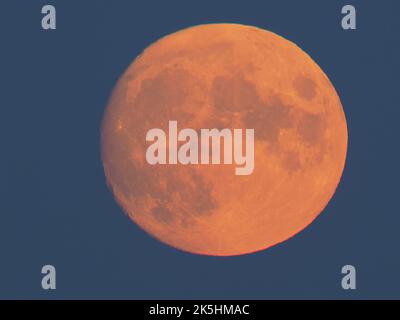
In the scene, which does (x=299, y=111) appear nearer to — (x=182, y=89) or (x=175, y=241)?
(x=182, y=89)

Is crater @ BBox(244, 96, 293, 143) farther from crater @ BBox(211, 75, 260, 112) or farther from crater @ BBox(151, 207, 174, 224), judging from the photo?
crater @ BBox(151, 207, 174, 224)

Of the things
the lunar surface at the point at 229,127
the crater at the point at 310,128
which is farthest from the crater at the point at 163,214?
the crater at the point at 310,128

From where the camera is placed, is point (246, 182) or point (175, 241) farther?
point (175, 241)

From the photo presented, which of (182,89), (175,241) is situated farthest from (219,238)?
(182,89)

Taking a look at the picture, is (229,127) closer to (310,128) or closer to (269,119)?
(269,119)

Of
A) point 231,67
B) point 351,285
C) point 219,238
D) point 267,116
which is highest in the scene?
point 231,67

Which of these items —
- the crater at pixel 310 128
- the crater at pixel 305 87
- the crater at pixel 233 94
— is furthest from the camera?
the crater at pixel 305 87

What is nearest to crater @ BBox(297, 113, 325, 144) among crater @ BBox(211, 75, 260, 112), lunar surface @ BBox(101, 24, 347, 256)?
lunar surface @ BBox(101, 24, 347, 256)

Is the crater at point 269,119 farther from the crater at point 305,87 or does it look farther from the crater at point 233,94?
the crater at point 305,87

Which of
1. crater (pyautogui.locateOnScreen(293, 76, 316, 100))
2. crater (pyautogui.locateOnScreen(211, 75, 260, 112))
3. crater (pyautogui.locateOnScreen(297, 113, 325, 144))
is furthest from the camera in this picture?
crater (pyautogui.locateOnScreen(293, 76, 316, 100))
